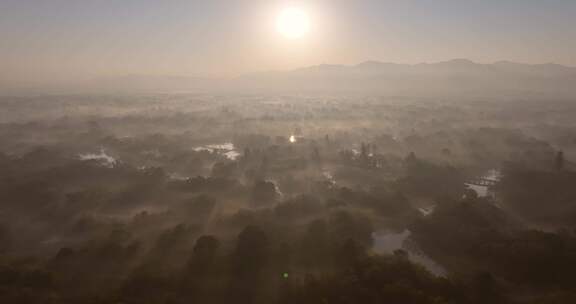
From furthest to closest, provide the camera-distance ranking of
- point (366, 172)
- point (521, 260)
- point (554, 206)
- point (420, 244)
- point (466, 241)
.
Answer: point (366, 172), point (554, 206), point (420, 244), point (466, 241), point (521, 260)

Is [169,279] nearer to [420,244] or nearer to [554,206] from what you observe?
[420,244]

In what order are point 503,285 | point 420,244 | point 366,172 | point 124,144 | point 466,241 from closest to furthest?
point 503,285, point 466,241, point 420,244, point 366,172, point 124,144

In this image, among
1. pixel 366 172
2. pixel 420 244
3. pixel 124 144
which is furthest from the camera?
pixel 124 144

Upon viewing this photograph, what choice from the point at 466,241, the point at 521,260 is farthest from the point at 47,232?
the point at 521,260

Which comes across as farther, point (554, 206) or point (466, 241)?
point (554, 206)

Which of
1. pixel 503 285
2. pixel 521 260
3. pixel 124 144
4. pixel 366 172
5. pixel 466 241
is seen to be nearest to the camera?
pixel 503 285

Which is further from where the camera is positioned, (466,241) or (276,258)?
(466,241)

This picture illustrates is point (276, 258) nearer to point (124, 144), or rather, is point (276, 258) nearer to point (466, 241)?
point (466, 241)

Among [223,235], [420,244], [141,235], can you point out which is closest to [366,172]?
[420,244]
